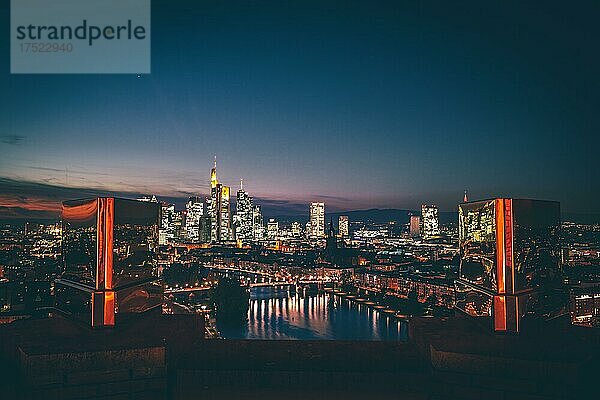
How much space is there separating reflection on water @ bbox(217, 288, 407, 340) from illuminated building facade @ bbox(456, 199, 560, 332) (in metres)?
7.12

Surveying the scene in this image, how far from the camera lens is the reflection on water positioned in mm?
12180

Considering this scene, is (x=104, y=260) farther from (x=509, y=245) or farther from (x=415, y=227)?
(x=415, y=227)

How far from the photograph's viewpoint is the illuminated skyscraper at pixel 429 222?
24902mm

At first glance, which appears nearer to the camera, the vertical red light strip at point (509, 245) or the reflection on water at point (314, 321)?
the vertical red light strip at point (509, 245)

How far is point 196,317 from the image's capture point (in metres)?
5.37

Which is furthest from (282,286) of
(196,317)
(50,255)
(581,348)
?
(581,348)

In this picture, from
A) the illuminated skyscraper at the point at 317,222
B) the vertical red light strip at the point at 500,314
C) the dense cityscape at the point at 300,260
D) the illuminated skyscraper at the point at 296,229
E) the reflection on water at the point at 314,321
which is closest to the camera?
the vertical red light strip at the point at 500,314

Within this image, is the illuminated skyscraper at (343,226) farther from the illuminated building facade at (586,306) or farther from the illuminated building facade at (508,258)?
the illuminated building facade at (508,258)

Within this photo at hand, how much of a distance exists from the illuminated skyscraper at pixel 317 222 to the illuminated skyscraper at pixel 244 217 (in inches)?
365

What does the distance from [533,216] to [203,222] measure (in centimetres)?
A: 3963

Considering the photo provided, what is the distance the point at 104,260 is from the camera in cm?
460

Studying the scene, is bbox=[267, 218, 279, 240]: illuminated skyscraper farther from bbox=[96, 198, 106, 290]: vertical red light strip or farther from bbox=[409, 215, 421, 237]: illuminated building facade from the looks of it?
bbox=[96, 198, 106, 290]: vertical red light strip

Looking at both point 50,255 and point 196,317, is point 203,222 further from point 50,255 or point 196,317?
point 196,317

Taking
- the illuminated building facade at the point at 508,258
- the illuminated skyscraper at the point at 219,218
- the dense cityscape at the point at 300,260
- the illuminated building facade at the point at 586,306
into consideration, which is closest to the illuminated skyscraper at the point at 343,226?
the dense cityscape at the point at 300,260
